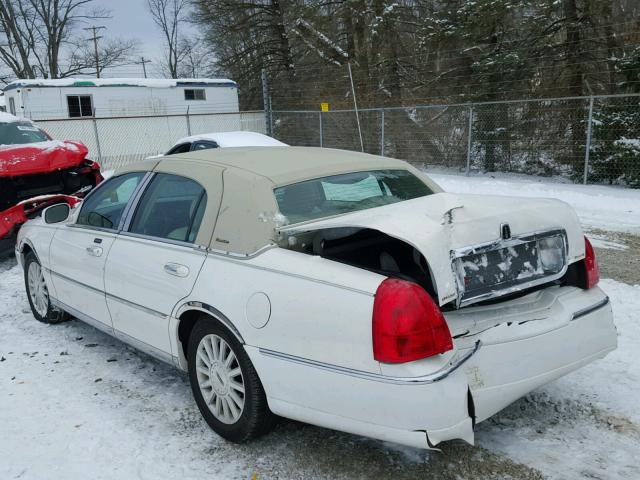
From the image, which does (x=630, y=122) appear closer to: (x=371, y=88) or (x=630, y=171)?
(x=630, y=171)

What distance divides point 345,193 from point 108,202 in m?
1.90

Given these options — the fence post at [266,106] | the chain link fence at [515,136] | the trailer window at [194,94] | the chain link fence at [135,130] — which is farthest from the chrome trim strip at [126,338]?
the trailer window at [194,94]

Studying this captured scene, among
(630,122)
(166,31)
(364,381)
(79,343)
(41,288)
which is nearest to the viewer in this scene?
(364,381)

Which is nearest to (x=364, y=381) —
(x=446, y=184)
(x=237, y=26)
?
(x=446, y=184)

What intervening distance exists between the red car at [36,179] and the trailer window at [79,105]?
45.8 feet

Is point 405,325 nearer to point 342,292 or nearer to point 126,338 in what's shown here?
point 342,292

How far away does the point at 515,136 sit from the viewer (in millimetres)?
13805

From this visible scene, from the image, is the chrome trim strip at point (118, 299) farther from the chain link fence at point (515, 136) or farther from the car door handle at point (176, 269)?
the chain link fence at point (515, 136)

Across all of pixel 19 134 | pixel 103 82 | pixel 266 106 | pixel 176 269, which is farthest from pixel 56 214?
pixel 103 82

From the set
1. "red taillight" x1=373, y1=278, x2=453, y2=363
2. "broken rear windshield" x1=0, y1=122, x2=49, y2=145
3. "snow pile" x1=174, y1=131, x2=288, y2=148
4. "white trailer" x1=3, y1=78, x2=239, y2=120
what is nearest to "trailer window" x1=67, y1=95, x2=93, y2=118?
"white trailer" x1=3, y1=78, x2=239, y2=120

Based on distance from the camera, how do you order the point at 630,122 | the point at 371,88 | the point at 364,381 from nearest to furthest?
the point at 364,381 < the point at 630,122 < the point at 371,88

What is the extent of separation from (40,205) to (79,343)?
322 centimetres

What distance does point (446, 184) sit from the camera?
43.0 ft

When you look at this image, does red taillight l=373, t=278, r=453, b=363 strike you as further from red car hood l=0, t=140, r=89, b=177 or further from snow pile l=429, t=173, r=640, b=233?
snow pile l=429, t=173, r=640, b=233
